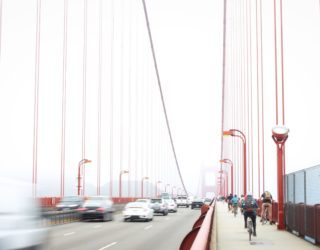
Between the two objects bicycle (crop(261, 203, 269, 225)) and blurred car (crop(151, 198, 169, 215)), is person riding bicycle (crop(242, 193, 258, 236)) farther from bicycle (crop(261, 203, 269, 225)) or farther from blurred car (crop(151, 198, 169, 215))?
blurred car (crop(151, 198, 169, 215))

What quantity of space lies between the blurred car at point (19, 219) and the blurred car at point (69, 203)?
30.3 metres

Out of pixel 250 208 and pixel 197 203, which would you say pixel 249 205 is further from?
pixel 197 203

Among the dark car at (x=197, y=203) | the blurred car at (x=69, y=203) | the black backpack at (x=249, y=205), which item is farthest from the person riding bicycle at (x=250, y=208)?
the dark car at (x=197, y=203)

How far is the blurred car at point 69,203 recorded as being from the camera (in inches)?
1529

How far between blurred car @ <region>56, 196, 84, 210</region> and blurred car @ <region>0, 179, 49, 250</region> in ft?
99.6

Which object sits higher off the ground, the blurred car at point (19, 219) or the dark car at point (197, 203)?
the blurred car at point (19, 219)

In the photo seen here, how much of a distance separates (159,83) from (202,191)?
77263 millimetres

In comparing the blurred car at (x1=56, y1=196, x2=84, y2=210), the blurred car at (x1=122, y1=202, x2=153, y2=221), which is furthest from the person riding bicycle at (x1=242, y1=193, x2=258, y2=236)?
the blurred car at (x1=56, y1=196, x2=84, y2=210)

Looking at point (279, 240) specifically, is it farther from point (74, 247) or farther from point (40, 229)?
point (40, 229)

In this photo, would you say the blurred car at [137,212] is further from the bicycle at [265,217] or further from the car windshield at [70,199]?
the car windshield at [70,199]

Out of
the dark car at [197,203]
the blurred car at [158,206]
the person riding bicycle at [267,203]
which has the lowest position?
the dark car at [197,203]

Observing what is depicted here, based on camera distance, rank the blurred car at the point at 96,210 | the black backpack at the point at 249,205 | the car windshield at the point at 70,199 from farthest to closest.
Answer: the car windshield at the point at 70,199, the blurred car at the point at 96,210, the black backpack at the point at 249,205

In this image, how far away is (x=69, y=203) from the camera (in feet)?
129

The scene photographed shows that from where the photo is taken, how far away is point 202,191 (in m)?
178
